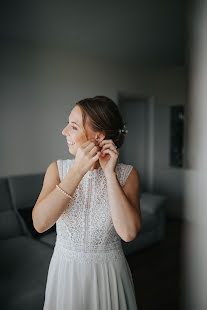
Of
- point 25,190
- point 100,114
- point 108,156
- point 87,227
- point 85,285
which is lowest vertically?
point 85,285

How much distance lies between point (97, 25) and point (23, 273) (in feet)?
6.73

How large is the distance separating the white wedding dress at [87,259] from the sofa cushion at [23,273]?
0.50 metres

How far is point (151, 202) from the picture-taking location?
305 cm

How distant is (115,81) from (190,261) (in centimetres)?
280

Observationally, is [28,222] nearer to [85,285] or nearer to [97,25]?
[85,285]

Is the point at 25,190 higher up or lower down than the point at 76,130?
lower down

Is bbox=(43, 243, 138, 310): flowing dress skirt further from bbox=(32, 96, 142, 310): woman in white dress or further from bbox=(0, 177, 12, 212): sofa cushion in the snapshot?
bbox=(0, 177, 12, 212): sofa cushion

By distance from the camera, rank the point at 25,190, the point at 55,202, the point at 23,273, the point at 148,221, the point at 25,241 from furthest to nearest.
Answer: the point at 148,221
the point at 25,190
the point at 25,241
the point at 23,273
the point at 55,202

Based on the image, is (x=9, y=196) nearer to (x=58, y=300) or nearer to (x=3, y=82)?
(x=3, y=82)

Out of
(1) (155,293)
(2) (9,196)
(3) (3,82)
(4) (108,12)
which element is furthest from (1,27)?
(1) (155,293)

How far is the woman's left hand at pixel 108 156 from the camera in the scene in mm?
943

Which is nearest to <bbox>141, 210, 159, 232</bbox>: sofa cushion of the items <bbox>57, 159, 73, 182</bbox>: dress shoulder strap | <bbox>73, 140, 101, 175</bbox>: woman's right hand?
<bbox>57, 159, 73, 182</bbox>: dress shoulder strap

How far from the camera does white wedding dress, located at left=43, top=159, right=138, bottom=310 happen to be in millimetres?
1008

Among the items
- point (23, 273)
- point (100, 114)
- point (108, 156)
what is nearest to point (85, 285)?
point (108, 156)
